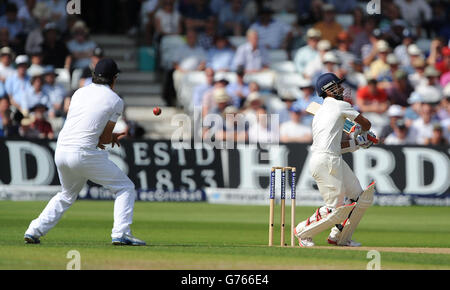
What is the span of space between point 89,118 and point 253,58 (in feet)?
37.9

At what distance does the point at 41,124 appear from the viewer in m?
18.4

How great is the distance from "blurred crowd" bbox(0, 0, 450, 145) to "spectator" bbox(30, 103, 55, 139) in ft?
0.08

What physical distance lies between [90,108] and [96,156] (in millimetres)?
492

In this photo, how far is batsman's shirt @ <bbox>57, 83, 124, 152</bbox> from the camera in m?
9.92

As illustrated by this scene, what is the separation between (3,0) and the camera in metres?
22.3

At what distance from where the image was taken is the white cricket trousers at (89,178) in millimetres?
9891

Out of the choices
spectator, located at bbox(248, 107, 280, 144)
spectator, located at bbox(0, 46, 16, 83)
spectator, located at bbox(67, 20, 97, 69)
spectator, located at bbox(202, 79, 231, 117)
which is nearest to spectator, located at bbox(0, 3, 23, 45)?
spectator, located at bbox(67, 20, 97, 69)

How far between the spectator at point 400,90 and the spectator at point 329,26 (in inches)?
81.0

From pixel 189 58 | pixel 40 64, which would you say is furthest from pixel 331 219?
pixel 40 64

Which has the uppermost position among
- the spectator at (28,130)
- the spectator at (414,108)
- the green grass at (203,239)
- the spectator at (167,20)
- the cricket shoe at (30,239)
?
the spectator at (167,20)

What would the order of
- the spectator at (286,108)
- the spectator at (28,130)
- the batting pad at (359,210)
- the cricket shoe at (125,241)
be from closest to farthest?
the cricket shoe at (125,241), the batting pad at (359,210), the spectator at (28,130), the spectator at (286,108)

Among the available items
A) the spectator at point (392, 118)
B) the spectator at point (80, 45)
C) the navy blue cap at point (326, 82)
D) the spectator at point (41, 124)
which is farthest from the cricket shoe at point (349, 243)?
the spectator at point (80, 45)

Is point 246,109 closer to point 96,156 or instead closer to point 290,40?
point 290,40

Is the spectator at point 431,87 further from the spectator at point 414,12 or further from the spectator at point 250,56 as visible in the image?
the spectator at point 250,56
